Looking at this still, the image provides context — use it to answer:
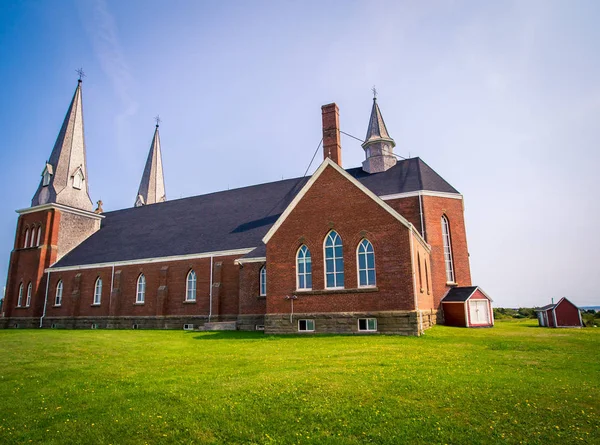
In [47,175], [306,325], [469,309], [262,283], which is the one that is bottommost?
[306,325]

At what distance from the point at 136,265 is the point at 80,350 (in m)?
18.8

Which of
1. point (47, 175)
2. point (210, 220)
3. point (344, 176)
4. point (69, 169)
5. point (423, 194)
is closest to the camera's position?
point (344, 176)

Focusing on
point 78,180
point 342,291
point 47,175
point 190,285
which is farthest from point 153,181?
point 342,291

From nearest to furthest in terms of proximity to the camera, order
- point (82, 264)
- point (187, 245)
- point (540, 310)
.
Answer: point (540, 310), point (187, 245), point (82, 264)

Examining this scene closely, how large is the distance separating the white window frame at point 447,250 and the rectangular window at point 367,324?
1072 centimetres

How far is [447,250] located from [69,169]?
39.4 m

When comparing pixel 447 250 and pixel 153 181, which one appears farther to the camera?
pixel 153 181

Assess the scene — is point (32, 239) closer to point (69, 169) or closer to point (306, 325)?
point (69, 169)

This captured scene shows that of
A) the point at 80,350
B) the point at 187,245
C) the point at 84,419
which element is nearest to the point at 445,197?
the point at 187,245

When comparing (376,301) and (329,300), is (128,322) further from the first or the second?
(376,301)

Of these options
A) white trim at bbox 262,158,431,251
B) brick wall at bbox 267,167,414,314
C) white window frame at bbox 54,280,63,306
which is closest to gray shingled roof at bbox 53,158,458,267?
white window frame at bbox 54,280,63,306

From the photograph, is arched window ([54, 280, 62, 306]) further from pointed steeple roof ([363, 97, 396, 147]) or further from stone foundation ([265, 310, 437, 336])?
pointed steeple roof ([363, 97, 396, 147])

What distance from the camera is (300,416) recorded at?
308 inches

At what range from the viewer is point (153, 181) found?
56.0 meters
